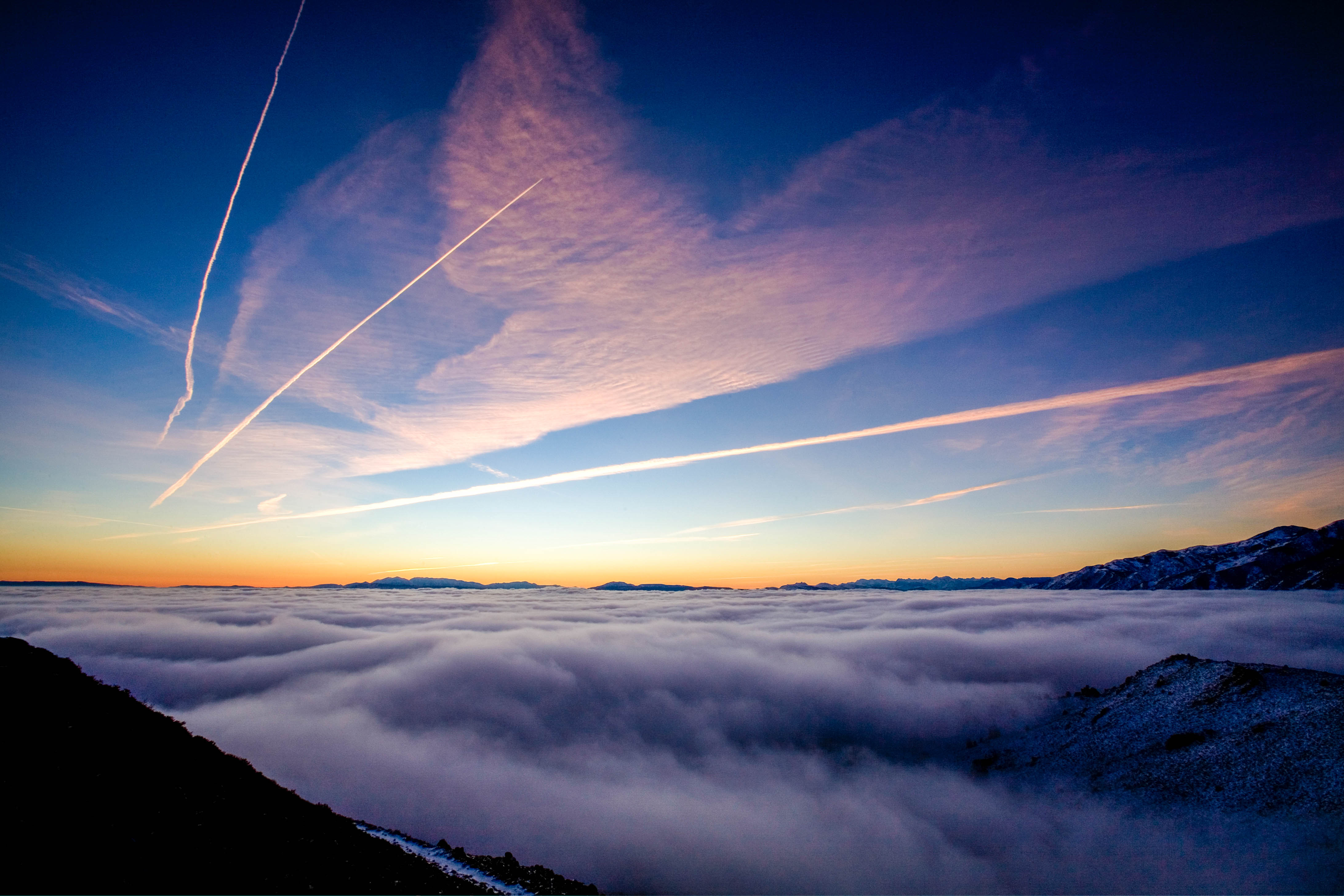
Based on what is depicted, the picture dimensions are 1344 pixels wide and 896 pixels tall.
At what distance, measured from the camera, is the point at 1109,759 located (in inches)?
607

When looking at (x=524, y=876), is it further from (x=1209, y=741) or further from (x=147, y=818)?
(x=1209, y=741)

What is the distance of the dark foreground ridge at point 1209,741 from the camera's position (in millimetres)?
10602

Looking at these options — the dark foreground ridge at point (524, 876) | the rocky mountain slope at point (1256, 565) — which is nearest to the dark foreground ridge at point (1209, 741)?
the dark foreground ridge at point (524, 876)

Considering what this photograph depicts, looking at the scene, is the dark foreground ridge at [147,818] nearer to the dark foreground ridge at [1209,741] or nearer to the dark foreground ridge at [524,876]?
the dark foreground ridge at [524,876]

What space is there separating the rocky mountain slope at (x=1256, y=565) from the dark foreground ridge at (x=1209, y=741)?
214134 mm

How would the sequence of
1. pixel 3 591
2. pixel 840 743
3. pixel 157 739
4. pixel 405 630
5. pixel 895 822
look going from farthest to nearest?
1. pixel 3 591
2. pixel 405 630
3. pixel 840 743
4. pixel 895 822
5. pixel 157 739

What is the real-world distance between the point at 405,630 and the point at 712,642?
124ft

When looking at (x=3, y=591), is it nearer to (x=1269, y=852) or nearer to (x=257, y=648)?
(x=257, y=648)

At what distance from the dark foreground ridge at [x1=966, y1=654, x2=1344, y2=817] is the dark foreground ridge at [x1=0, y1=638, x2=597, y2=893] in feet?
55.1

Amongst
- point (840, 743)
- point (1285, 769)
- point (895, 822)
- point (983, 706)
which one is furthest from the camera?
point (840, 743)

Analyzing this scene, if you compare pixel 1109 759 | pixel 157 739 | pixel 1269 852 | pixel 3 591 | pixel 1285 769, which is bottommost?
pixel 3 591

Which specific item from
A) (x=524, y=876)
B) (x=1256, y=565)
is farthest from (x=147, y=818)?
(x=1256, y=565)

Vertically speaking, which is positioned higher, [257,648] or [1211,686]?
[1211,686]

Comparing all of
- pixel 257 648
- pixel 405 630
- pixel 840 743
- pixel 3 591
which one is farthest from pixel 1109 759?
pixel 3 591
